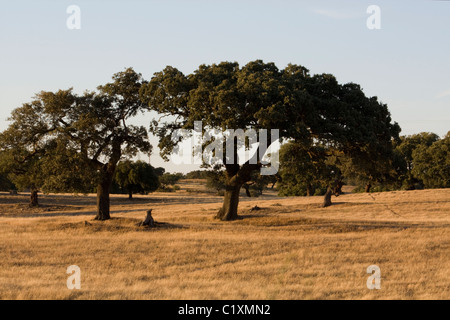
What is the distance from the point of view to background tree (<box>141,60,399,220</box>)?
1061 inches

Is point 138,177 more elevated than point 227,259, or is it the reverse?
point 138,177

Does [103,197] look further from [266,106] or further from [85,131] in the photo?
[266,106]

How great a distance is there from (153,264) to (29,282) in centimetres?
479

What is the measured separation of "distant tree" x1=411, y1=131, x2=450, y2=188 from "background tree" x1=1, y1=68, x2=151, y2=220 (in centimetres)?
4786

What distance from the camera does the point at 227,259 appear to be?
17.9 metres

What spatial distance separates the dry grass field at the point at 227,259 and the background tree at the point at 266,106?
5.44m

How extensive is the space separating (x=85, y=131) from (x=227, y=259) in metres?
16.4

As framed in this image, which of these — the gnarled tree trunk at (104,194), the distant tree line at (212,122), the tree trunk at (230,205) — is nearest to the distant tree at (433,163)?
the distant tree line at (212,122)

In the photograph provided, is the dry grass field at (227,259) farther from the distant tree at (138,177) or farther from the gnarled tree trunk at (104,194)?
the distant tree at (138,177)

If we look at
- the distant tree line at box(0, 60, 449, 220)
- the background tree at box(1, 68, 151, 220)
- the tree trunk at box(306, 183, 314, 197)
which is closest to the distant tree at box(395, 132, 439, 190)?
the tree trunk at box(306, 183, 314, 197)

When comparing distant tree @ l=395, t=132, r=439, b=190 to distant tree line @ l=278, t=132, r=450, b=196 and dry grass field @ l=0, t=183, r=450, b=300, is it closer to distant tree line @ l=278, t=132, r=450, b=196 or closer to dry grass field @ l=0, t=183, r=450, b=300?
distant tree line @ l=278, t=132, r=450, b=196

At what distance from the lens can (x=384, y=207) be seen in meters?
45.1

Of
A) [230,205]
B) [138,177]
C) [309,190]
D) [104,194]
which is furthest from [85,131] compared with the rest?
[309,190]
